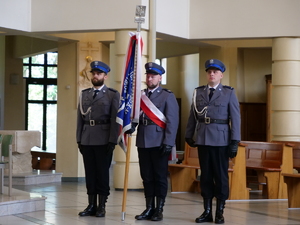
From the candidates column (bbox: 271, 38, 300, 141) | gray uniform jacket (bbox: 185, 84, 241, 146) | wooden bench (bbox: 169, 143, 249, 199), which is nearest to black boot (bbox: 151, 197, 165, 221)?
gray uniform jacket (bbox: 185, 84, 241, 146)

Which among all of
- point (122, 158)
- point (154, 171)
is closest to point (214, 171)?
point (154, 171)

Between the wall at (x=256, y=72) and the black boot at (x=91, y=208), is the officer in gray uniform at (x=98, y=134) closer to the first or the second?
the black boot at (x=91, y=208)

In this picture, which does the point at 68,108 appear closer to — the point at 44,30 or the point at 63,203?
the point at 44,30

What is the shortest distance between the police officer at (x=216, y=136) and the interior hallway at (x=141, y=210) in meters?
0.37

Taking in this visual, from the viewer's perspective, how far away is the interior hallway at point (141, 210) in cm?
696

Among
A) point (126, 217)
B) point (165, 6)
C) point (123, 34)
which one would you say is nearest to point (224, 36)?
point (165, 6)

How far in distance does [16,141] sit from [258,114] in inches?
220

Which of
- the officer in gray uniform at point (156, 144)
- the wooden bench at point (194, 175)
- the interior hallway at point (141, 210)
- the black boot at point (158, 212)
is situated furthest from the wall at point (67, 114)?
the black boot at point (158, 212)

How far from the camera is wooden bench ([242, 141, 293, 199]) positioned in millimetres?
9625

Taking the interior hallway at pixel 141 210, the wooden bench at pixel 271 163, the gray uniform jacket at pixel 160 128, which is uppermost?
the gray uniform jacket at pixel 160 128

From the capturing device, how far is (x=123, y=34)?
1030 centimetres

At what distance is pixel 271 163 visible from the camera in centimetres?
1024

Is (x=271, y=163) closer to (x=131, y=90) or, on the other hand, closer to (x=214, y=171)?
(x=214, y=171)

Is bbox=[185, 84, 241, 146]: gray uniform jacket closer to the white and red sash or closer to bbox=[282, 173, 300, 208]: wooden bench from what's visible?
the white and red sash
